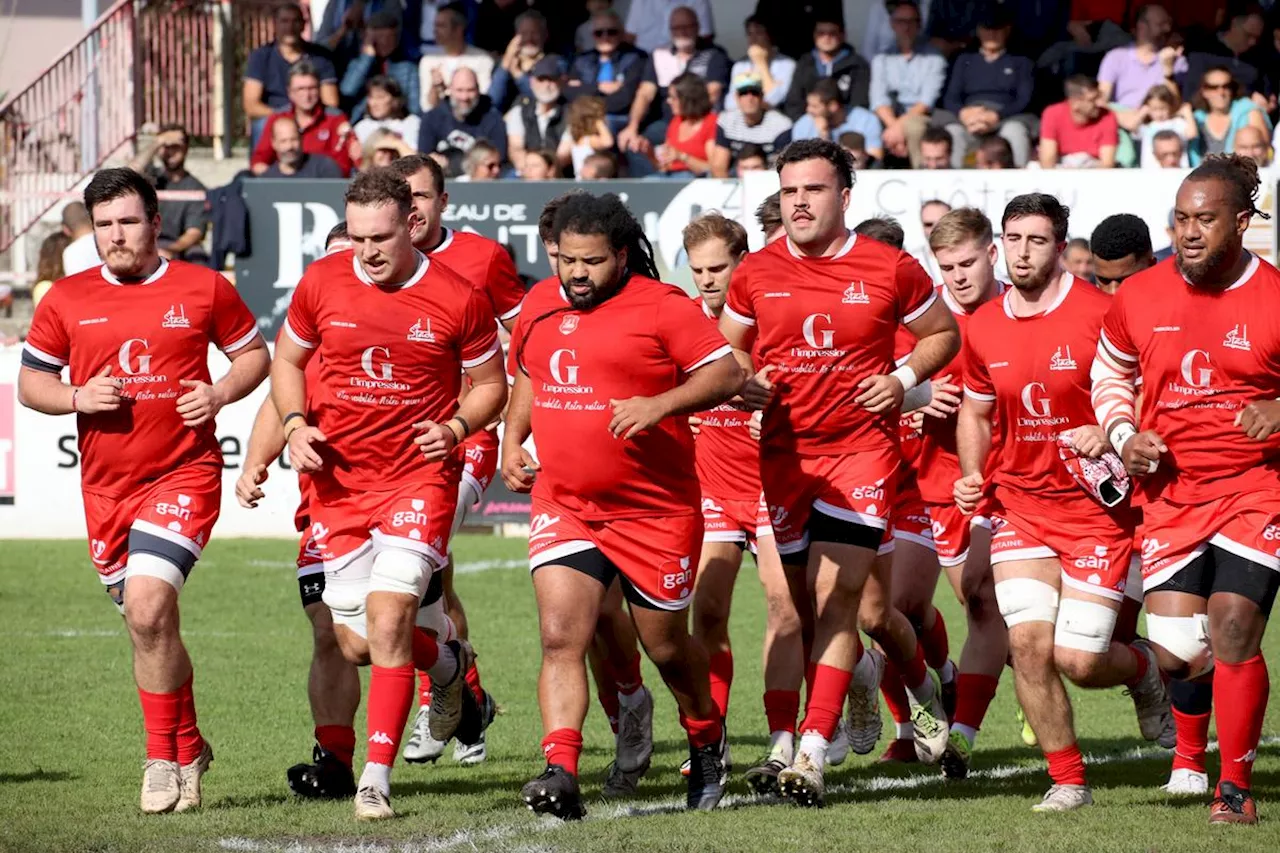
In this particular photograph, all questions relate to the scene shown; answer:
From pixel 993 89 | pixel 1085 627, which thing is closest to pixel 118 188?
pixel 1085 627

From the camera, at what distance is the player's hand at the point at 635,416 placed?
711 centimetres

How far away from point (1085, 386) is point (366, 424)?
9.34 ft

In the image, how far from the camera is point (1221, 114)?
59.9 feet

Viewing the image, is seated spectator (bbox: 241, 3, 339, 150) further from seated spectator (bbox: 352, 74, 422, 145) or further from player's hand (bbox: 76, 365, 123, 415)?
player's hand (bbox: 76, 365, 123, 415)

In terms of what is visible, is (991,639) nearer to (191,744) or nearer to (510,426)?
(510,426)

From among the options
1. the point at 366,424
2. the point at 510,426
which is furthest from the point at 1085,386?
the point at 366,424

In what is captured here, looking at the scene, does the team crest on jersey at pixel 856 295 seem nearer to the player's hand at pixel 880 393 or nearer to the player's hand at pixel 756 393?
the player's hand at pixel 880 393

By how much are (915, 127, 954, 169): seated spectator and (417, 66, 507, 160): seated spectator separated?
4.43 m

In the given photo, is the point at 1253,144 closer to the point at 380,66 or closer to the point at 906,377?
the point at 380,66

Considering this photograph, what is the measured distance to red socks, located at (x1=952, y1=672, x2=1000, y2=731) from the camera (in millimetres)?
8914

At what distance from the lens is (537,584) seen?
7.42 m

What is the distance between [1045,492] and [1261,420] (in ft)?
3.64

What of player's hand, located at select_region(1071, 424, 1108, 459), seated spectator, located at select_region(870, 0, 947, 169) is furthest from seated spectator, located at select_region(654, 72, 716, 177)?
player's hand, located at select_region(1071, 424, 1108, 459)

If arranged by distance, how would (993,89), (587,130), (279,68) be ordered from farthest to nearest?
(279,68), (993,89), (587,130)
